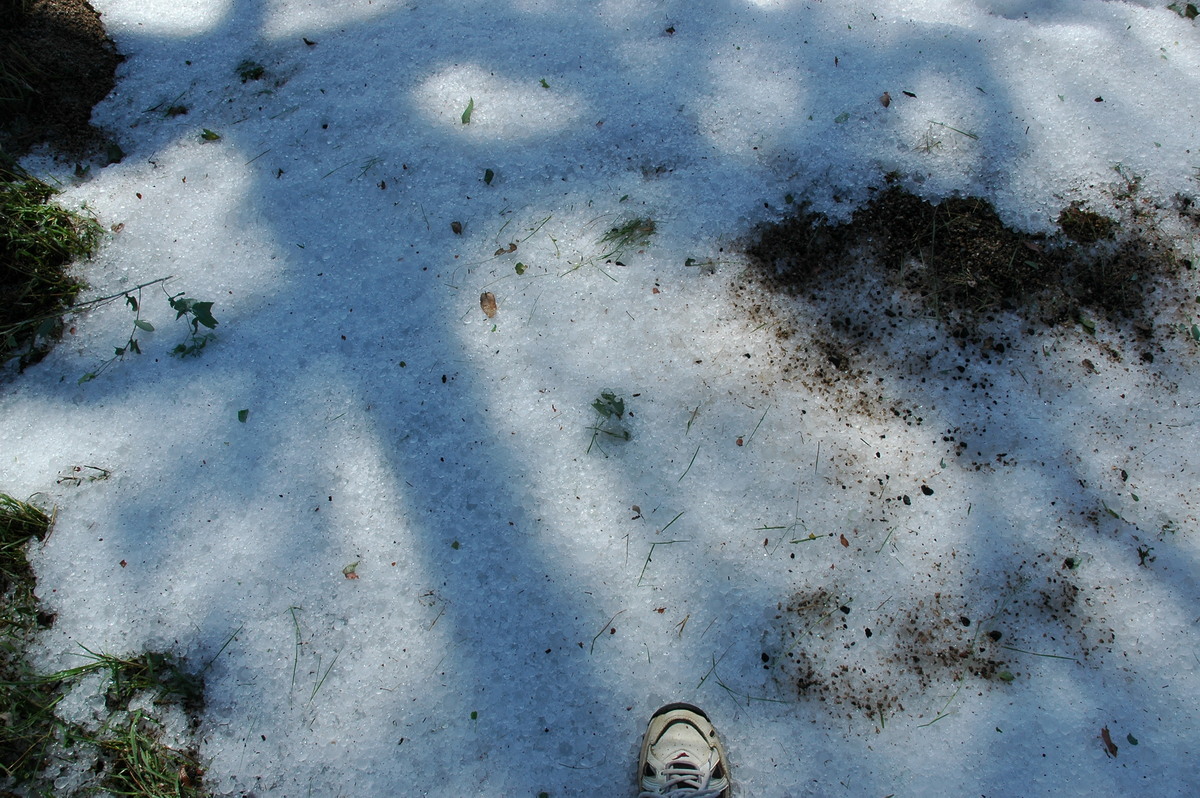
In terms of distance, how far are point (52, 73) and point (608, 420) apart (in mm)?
2932

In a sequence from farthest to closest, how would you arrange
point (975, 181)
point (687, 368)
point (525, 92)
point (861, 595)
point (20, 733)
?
point (525, 92) < point (975, 181) < point (687, 368) < point (861, 595) < point (20, 733)

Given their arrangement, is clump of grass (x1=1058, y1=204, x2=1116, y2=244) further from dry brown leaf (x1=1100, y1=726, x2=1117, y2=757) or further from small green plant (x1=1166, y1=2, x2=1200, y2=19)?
dry brown leaf (x1=1100, y1=726, x2=1117, y2=757)

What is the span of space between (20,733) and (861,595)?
8.79 ft

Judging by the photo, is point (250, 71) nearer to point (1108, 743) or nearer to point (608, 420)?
point (608, 420)

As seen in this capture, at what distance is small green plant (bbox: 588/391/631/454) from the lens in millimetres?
2279

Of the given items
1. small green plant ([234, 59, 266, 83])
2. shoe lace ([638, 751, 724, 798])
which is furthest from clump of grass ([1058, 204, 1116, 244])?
small green plant ([234, 59, 266, 83])

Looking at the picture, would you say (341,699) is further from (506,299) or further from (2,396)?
(2,396)

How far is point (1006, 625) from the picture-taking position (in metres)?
2.10

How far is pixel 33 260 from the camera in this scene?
2500mm

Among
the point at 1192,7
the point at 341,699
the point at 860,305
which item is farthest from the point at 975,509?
the point at 1192,7

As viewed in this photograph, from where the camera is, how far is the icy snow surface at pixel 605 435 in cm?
202

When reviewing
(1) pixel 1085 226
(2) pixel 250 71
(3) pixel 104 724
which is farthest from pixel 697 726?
(2) pixel 250 71

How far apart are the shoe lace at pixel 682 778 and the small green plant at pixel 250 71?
3.27 metres

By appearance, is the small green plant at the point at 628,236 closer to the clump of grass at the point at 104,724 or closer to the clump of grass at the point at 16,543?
the clump of grass at the point at 104,724
